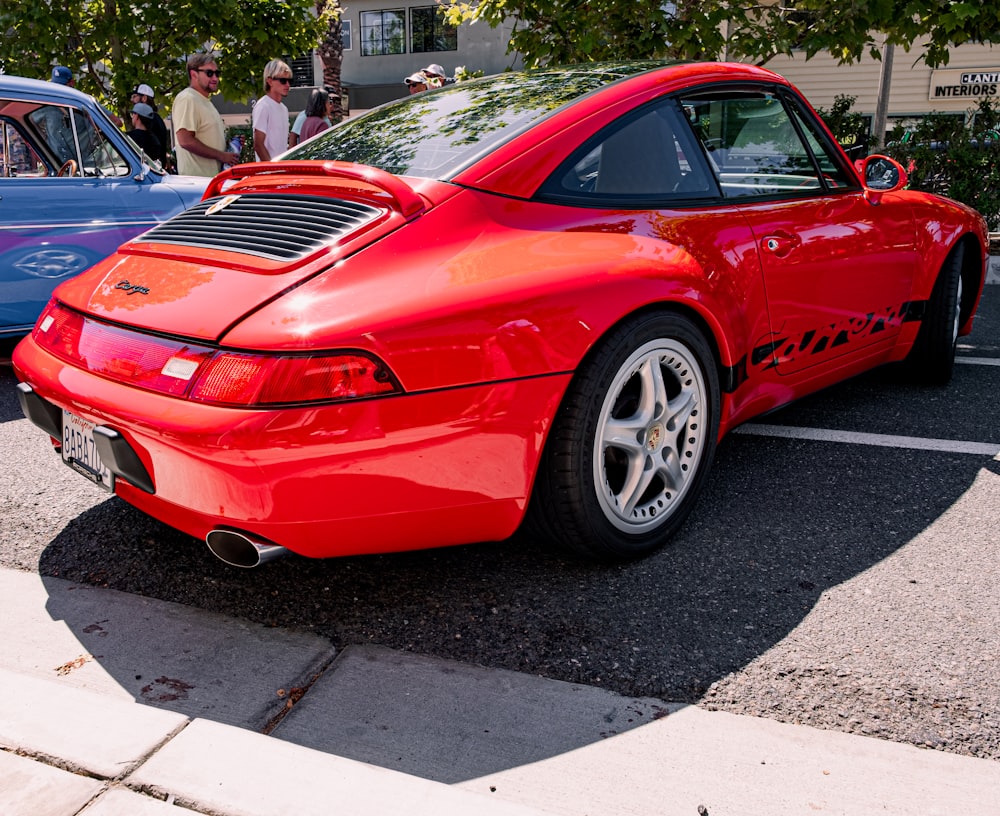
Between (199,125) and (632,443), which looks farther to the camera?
(199,125)

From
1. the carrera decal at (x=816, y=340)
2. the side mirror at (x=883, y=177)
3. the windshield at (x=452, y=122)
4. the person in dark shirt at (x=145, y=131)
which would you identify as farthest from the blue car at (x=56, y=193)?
the side mirror at (x=883, y=177)

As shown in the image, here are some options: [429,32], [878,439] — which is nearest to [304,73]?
[429,32]

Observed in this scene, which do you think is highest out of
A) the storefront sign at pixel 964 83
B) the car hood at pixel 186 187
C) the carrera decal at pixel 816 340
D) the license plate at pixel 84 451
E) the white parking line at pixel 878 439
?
the storefront sign at pixel 964 83

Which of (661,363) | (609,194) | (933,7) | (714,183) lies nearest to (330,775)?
(661,363)

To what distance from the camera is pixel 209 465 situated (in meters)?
2.14

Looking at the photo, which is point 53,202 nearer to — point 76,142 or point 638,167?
point 76,142

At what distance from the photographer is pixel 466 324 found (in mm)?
2256

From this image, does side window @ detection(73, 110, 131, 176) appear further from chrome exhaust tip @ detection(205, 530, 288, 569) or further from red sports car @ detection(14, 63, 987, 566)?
chrome exhaust tip @ detection(205, 530, 288, 569)

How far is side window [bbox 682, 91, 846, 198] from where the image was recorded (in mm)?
3203

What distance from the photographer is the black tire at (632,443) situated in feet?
8.25

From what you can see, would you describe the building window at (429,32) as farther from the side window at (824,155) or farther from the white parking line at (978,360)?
the side window at (824,155)

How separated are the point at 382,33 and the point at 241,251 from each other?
2761 cm

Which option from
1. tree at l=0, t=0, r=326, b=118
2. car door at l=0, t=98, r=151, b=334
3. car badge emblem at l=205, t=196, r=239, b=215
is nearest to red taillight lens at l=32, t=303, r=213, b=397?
car badge emblem at l=205, t=196, r=239, b=215

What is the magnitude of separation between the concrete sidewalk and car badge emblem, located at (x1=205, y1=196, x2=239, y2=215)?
4.30 ft
